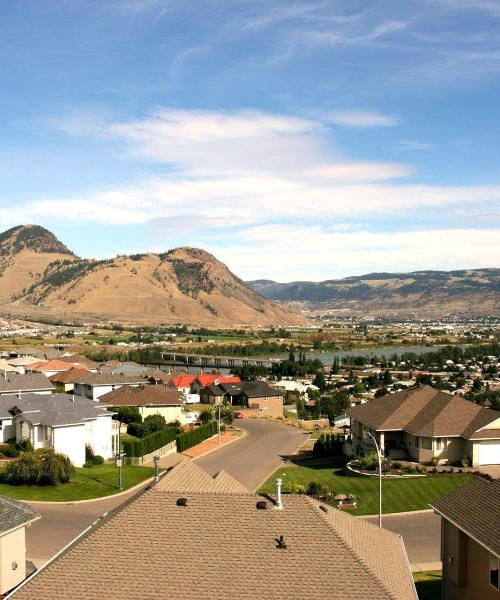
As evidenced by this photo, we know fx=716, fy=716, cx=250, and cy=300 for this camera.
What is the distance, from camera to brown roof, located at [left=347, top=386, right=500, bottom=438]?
48.4 metres

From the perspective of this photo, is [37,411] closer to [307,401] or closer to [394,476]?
[394,476]

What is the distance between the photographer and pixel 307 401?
4313 inches

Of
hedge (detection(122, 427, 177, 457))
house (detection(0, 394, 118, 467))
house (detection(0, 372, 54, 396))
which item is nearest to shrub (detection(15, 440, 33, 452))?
house (detection(0, 394, 118, 467))

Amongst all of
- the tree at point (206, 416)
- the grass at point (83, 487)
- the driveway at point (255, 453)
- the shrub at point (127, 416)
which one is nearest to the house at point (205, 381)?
the tree at point (206, 416)

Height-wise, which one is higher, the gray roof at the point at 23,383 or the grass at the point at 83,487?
the gray roof at the point at 23,383

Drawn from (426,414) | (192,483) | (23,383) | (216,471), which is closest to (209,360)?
(23,383)

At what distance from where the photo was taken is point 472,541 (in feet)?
70.1

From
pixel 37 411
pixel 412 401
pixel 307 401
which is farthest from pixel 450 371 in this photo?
pixel 37 411

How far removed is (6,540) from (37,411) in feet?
105

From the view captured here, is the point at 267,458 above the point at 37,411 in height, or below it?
below

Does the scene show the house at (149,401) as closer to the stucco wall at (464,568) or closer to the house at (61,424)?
the house at (61,424)

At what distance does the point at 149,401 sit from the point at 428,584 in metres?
48.9

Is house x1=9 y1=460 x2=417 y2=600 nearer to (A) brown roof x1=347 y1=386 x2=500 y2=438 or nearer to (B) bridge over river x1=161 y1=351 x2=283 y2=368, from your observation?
(A) brown roof x1=347 y1=386 x2=500 y2=438

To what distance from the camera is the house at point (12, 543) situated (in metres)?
23.7
